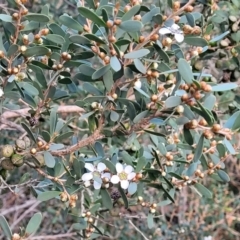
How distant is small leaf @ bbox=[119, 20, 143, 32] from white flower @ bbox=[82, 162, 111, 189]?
249 millimetres

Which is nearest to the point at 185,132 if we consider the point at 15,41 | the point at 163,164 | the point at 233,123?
the point at 233,123

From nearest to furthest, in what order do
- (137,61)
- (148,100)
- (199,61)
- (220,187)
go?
(137,61) < (148,100) < (199,61) < (220,187)

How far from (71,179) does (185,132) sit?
0.23m

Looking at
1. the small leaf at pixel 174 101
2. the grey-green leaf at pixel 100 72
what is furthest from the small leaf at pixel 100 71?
the small leaf at pixel 174 101

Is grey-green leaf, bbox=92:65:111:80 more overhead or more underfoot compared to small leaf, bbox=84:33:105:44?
more underfoot

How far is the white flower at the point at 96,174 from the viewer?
749mm

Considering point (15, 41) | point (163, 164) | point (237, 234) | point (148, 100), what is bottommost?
point (237, 234)

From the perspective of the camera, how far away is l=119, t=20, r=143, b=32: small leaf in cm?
60

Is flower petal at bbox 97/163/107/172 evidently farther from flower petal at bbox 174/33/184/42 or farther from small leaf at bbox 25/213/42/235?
flower petal at bbox 174/33/184/42

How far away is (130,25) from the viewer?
23.7 inches

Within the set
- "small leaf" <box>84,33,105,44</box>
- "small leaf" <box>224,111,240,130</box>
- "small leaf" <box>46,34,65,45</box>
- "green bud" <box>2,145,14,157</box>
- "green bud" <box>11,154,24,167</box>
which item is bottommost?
"green bud" <box>11,154,24,167</box>

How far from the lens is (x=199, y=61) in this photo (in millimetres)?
1137

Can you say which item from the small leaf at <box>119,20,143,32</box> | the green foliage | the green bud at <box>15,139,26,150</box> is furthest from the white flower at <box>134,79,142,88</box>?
the green bud at <box>15,139,26,150</box>

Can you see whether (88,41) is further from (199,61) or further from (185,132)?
(199,61)
